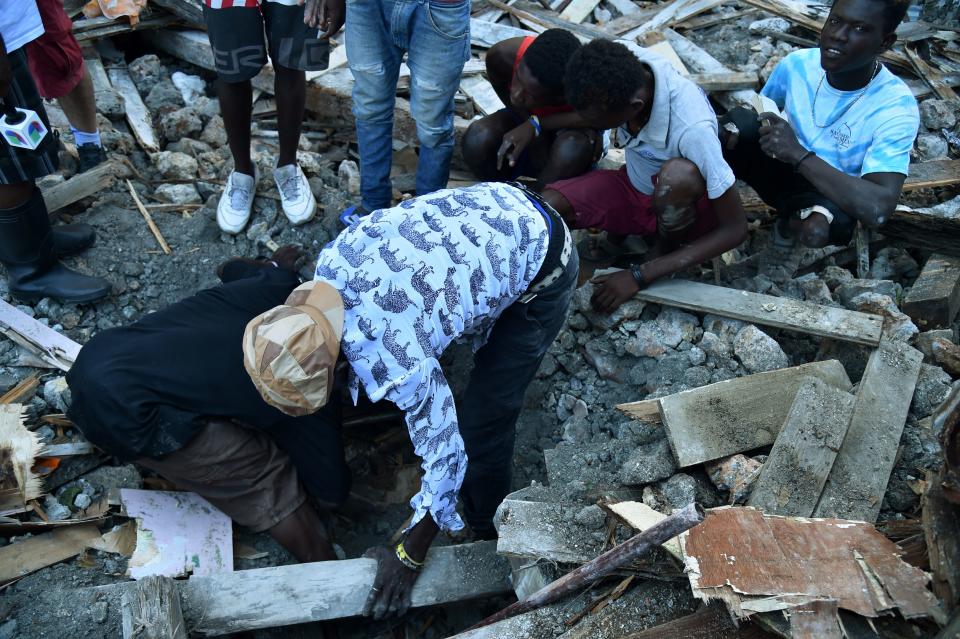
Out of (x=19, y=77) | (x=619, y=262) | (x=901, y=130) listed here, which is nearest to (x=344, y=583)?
(x=619, y=262)

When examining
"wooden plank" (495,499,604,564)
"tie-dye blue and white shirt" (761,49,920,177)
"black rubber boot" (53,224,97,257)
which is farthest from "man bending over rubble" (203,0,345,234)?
"tie-dye blue and white shirt" (761,49,920,177)

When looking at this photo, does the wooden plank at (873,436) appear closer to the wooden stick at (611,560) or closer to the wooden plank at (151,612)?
the wooden stick at (611,560)

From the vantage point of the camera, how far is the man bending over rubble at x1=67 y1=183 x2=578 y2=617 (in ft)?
7.74

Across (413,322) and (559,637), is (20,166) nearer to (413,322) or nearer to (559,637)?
(413,322)

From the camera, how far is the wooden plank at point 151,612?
2.51 meters

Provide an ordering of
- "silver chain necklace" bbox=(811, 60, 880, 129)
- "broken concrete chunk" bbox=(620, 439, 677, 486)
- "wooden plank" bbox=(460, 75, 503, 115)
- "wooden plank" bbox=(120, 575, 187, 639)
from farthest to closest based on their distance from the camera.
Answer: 1. "wooden plank" bbox=(460, 75, 503, 115)
2. "silver chain necklace" bbox=(811, 60, 880, 129)
3. "broken concrete chunk" bbox=(620, 439, 677, 486)
4. "wooden plank" bbox=(120, 575, 187, 639)

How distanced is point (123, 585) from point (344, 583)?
2.76 ft

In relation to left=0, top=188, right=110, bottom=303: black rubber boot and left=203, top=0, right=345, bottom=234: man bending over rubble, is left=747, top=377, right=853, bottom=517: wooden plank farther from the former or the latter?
left=0, top=188, right=110, bottom=303: black rubber boot

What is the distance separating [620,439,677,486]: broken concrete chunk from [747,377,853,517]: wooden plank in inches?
13.3

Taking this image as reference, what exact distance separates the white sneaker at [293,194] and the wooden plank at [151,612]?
235 cm

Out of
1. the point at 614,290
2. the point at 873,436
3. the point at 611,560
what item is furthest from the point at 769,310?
the point at 611,560

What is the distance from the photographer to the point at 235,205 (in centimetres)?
434

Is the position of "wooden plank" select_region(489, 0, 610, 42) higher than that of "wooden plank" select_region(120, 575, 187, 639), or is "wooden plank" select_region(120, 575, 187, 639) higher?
"wooden plank" select_region(489, 0, 610, 42)

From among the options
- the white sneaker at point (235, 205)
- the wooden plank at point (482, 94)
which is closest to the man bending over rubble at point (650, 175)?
the wooden plank at point (482, 94)
